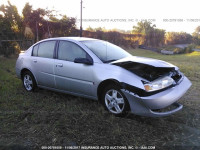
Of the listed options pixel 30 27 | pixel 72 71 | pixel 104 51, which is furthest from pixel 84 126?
pixel 30 27

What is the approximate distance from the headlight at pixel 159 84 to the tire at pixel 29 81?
3188 millimetres

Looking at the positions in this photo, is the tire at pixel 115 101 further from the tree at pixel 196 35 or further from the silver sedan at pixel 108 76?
the tree at pixel 196 35

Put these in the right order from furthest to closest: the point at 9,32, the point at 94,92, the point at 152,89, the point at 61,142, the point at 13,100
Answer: the point at 9,32
the point at 13,100
the point at 94,92
the point at 152,89
the point at 61,142

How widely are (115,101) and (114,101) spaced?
2 cm

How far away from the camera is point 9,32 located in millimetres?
12352

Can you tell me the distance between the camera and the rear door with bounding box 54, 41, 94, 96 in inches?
158

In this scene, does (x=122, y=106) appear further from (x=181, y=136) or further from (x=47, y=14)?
(x=47, y=14)

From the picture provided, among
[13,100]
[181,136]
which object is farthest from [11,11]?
[181,136]

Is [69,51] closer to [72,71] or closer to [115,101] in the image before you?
[72,71]

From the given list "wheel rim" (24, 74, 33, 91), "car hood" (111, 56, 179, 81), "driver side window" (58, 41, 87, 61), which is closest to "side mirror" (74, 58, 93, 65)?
"driver side window" (58, 41, 87, 61)

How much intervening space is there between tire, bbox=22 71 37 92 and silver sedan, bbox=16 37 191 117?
3 centimetres

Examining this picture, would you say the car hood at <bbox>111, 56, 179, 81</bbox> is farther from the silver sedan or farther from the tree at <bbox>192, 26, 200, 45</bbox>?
the tree at <bbox>192, 26, 200, 45</bbox>

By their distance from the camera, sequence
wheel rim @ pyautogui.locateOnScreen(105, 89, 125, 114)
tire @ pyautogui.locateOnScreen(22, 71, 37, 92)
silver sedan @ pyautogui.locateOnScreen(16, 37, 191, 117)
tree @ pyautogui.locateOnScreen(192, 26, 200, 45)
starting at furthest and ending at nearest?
1. tree @ pyautogui.locateOnScreen(192, 26, 200, 45)
2. tire @ pyautogui.locateOnScreen(22, 71, 37, 92)
3. wheel rim @ pyautogui.locateOnScreen(105, 89, 125, 114)
4. silver sedan @ pyautogui.locateOnScreen(16, 37, 191, 117)

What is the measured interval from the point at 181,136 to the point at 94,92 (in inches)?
67.8
